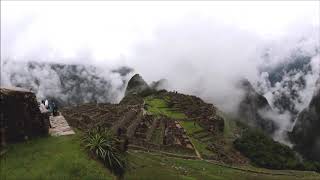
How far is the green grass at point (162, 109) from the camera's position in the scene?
345 ft

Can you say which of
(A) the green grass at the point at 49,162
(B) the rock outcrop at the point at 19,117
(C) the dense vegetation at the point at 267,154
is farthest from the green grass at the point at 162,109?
(A) the green grass at the point at 49,162

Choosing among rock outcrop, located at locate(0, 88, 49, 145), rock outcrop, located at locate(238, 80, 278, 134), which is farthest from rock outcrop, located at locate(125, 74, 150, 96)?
rock outcrop, located at locate(0, 88, 49, 145)

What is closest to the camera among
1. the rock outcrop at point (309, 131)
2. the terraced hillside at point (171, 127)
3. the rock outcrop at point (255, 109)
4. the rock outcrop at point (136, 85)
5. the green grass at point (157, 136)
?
the terraced hillside at point (171, 127)

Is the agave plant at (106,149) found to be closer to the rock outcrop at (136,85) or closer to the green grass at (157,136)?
the green grass at (157,136)

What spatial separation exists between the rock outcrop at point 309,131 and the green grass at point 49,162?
5504 inches

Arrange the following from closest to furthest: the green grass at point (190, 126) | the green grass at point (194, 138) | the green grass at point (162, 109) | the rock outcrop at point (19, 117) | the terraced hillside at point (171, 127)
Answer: the rock outcrop at point (19, 117)
the terraced hillside at point (171, 127)
the green grass at point (194, 138)
the green grass at point (190, 126)
the green grass at point (162, 109)

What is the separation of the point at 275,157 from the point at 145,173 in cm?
6551

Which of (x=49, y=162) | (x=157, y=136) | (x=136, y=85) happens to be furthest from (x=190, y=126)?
(x=136, y=85)

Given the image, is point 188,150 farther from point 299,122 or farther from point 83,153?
point 299,122

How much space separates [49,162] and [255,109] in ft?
524

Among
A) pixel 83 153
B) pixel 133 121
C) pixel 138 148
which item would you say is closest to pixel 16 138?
pixel 83 153

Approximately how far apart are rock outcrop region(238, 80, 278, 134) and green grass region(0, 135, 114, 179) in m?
139

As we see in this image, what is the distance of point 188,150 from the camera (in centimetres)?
6638

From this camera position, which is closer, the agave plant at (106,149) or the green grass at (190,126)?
the agave plant at (106,149)
